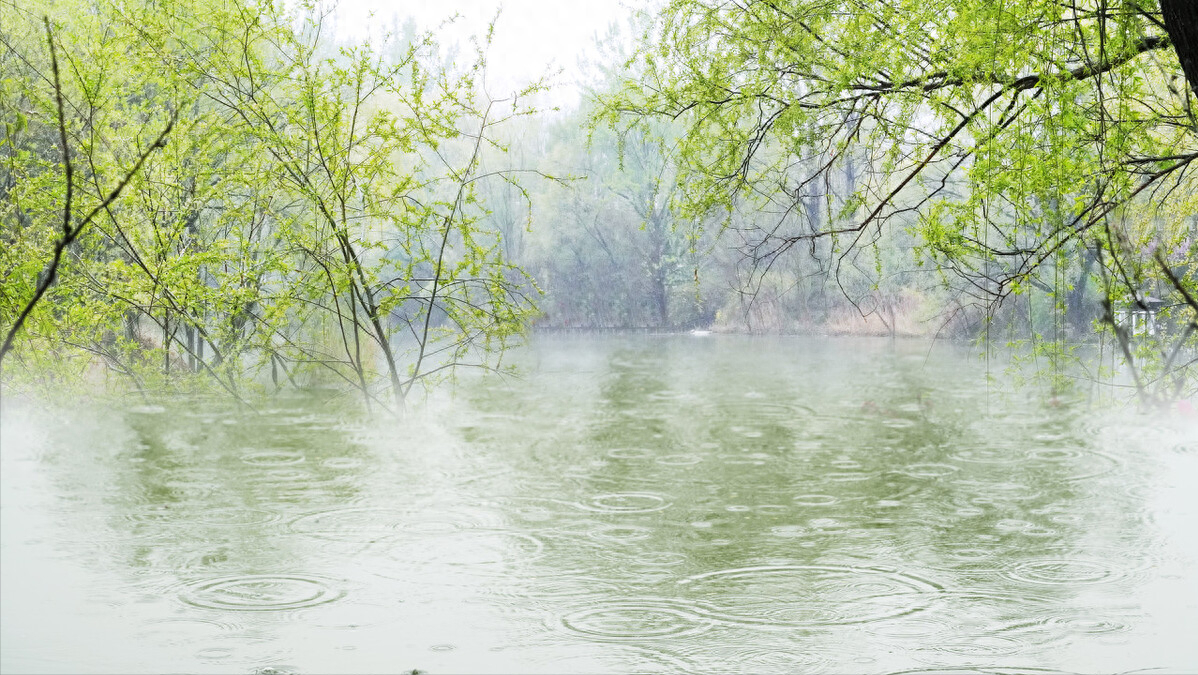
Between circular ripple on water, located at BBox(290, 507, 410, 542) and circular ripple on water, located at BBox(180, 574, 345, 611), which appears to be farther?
circular ripple on water, located at BBox(290, 507, 410, 542)

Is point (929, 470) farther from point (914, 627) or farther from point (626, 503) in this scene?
point (914, 627)

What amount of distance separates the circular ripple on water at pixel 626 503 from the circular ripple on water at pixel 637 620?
2.52 meters

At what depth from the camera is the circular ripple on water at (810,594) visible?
5.93m

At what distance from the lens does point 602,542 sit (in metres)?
7.68

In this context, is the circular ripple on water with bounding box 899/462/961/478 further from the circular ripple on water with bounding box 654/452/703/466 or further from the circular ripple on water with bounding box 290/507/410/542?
the circular ripple on water with bounding box 290/507/410/542

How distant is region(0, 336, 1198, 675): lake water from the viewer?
549cm

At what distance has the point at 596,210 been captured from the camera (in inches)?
1505

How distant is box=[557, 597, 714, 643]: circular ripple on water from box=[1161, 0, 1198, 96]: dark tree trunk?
3365mm

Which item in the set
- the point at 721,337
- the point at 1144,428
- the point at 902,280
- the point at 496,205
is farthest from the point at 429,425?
the point at 496,205

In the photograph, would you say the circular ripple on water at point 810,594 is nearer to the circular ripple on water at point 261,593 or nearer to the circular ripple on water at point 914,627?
the circular ripple on water at point 914,627

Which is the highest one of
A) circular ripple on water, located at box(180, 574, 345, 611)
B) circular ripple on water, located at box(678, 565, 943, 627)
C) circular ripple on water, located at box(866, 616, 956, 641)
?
circular ripple on water, located at box(180, 574, 345, 611)

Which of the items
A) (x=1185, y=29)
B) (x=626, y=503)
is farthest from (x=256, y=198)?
(x=1185, y=29)

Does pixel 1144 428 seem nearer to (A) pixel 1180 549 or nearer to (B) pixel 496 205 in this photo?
(A) pixel 1180 549

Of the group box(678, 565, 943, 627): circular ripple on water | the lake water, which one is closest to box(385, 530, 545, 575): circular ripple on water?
the lake water
